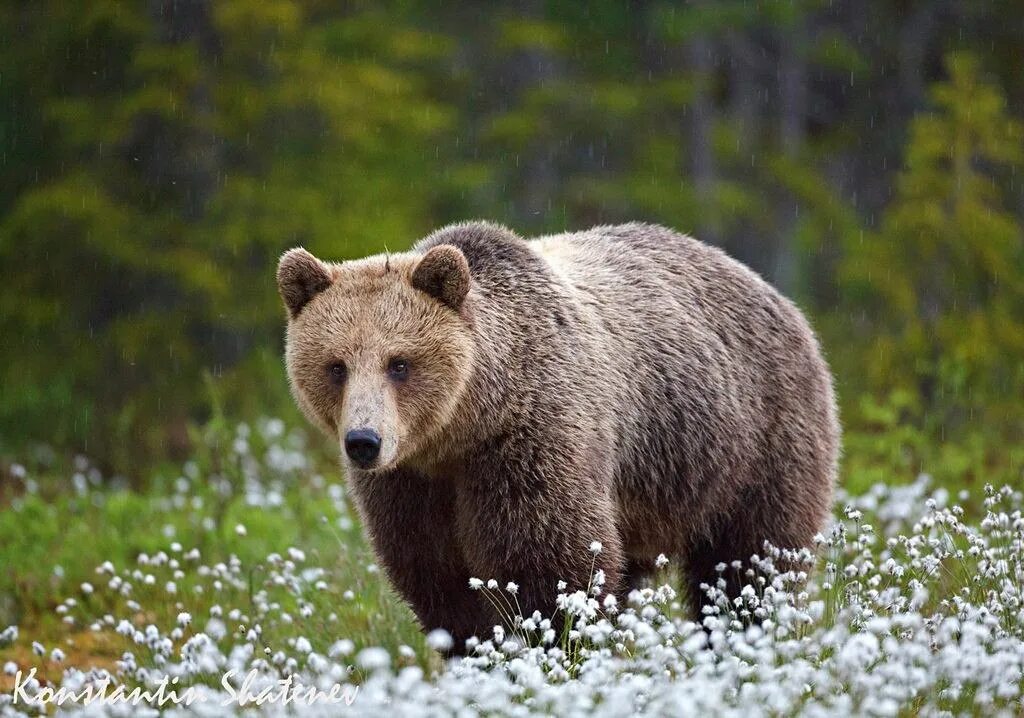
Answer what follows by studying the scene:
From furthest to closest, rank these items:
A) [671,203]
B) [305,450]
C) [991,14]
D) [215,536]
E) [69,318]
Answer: [991,14] < [671,203] < [69,318] < [305,450] < [215,536]

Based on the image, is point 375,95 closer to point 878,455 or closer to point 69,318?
point 69,318

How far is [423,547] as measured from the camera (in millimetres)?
5637

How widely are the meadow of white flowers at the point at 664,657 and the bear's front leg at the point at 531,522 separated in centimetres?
8

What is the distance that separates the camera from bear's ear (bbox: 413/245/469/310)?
5.37m

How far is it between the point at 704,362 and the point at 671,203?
501 inches

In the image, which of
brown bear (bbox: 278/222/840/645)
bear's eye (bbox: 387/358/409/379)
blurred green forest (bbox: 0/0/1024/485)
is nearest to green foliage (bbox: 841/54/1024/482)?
blurred green forest (bbox: 0/0/1024/485)

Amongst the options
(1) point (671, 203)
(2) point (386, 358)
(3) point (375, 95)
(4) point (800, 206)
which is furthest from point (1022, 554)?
(4) point (800, 206)

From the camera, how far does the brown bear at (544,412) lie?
5.36m

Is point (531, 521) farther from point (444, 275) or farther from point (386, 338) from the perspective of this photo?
point (444, 275)

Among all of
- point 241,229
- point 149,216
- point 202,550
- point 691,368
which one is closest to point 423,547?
point 691,368

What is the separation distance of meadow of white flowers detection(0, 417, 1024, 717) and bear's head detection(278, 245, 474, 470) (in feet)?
2.58

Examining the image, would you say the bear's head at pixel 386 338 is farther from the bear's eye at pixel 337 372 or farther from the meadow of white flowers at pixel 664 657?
the meadow of white flowers at pixel 664 657

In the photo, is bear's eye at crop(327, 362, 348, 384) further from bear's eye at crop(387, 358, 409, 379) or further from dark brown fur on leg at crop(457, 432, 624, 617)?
dark brown fur on leg at crop(457, 432, 624, 617)

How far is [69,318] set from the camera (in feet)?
42.3
